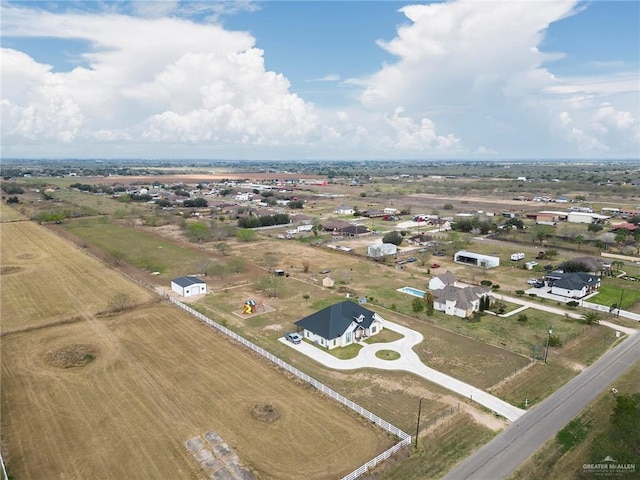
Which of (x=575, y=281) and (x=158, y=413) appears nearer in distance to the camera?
(x=158, y=413)

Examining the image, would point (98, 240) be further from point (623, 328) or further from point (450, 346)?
point (623, 328)

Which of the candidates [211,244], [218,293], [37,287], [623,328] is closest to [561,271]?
[623,328]

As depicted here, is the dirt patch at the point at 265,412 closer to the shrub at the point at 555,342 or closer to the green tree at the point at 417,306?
the green tree at the point at 417,306

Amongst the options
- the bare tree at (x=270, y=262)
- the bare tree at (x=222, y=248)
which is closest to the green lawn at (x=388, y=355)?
the bare tree at (x=270, y=262)

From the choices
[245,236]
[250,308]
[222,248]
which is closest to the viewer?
[250,308]

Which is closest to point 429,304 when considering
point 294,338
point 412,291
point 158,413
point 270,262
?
point 412,291

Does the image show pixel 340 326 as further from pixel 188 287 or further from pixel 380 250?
pixel 380 250
